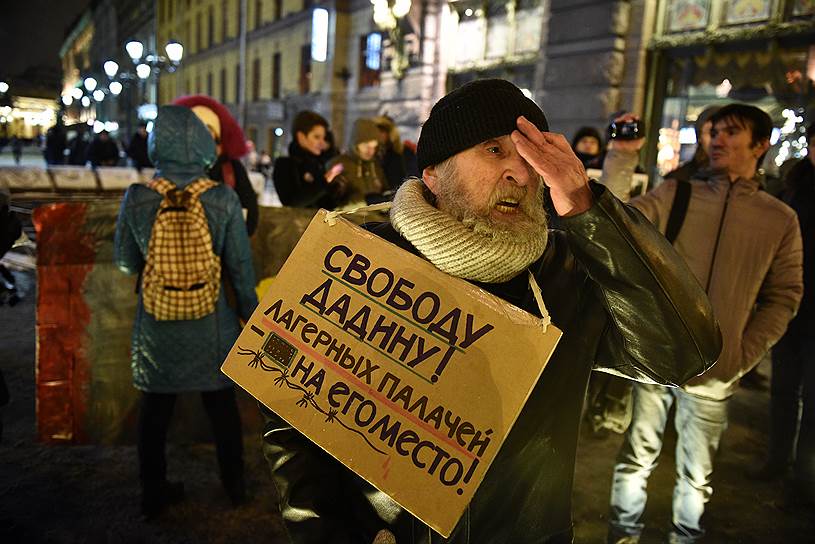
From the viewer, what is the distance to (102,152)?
1504cm

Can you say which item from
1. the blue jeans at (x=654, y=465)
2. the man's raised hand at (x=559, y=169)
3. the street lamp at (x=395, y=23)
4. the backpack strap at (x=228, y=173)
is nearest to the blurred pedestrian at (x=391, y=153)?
the backpack strap at (x=228, y=173)

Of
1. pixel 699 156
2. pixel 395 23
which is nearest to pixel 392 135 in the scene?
pixel 699 156

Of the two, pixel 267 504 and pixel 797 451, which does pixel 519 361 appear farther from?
pixel 797 451

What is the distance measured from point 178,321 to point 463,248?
2.04 metres

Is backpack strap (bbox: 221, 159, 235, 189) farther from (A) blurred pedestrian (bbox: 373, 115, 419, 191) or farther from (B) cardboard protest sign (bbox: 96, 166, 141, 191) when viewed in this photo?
(B) cardboard protest sign (bbox: 96, 166, 141, 191)

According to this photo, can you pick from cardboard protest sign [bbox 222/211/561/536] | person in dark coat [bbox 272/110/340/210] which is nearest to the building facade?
person in dark coat [bbox 272/110/340/210]

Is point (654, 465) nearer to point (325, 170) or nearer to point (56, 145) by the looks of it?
point (325, 170)

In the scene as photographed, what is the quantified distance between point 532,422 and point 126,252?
232 centimetres

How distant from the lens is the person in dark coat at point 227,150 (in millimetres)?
3688

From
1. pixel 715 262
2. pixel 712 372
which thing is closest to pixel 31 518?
pixel 712 372

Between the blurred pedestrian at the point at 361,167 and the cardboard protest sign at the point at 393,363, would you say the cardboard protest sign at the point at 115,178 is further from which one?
the cardboard protest sign at the point at 393,363

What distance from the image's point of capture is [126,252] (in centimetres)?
289

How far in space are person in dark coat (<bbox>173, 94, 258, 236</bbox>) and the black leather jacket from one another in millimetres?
2385

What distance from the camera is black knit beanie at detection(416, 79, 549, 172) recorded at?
1462 mm
